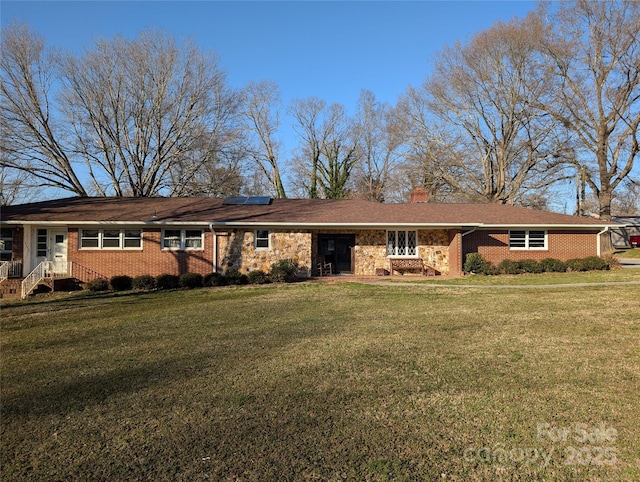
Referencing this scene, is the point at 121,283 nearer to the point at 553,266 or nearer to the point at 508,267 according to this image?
the point at 508,267

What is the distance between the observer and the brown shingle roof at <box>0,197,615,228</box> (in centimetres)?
1689

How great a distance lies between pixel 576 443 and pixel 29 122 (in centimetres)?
3001

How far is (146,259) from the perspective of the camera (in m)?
17.0

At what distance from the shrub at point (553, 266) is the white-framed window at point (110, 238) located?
55.4ft

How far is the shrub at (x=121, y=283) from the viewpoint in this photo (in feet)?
50.0

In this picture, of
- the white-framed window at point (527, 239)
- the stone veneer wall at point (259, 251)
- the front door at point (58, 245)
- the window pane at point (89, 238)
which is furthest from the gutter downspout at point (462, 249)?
the front door at point (58, 245)

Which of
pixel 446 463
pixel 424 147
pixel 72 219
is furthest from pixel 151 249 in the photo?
pixel 424 147

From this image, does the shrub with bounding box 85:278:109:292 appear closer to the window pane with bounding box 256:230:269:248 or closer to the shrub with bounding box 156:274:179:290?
the shrub with bounding box 156:274:179:290

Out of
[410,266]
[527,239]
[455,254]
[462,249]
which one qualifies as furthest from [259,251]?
[527,239]

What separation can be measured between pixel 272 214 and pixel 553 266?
479 inches

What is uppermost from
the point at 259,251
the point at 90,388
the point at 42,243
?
the point at 42,243

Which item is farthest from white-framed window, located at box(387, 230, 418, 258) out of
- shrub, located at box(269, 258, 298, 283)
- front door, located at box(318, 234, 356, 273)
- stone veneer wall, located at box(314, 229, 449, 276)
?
shrub, located at box(269, 258, 298, 283)

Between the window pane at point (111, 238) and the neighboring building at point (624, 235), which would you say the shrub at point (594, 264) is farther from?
the neighboring building at point (624, 235)

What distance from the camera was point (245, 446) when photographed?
342 cm
